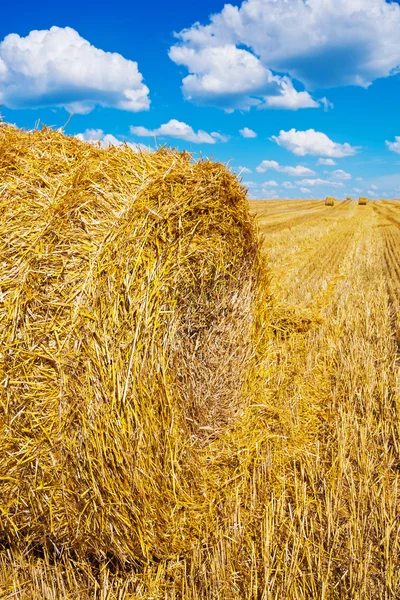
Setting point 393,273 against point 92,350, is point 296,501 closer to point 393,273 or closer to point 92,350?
point 92,350

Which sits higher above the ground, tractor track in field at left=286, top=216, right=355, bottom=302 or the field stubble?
tractor track in field at left=286, top=216, right=355, bottom=302

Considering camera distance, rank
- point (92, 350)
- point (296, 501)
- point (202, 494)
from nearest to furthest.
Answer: point (92, 350) < point (296, 501) < point (202, 494)

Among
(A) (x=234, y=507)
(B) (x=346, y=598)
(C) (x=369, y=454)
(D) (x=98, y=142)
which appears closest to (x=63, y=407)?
(A) (x=234, y=507)

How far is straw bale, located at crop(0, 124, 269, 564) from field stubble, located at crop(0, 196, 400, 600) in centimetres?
19

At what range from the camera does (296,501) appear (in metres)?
3.01

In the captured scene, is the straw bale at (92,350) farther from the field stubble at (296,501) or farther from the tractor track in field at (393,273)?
the tractor track in field at (393,273)

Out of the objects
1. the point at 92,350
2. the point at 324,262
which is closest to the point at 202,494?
the point at 92,350

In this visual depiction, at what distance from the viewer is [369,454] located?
356 centimetres

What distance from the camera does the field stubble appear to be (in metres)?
2.51

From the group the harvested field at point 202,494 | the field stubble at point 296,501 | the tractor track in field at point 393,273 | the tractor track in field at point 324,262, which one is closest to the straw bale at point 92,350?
the harvested field at point 202,494

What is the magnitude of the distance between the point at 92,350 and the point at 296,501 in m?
1.71

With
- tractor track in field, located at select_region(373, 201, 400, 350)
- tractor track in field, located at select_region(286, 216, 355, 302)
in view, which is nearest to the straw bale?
tractor track in field, located at select_region(373, 201, 400, 350)

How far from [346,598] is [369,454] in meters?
1.37

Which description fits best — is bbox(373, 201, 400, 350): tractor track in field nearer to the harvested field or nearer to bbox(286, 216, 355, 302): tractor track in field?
bbox(286, 216, 355, 302): tractor track in field
